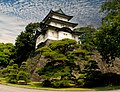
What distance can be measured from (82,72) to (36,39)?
19867 millimetres

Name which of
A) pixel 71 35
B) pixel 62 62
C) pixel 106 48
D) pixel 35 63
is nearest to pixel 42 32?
pixel 71 35

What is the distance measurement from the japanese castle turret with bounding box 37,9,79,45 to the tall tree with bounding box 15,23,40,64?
4.24 feet

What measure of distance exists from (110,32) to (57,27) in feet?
66.9

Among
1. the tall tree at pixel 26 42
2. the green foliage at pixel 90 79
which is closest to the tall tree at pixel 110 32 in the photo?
the green foliage at pixel 90 79

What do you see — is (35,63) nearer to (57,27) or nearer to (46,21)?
(57,27)

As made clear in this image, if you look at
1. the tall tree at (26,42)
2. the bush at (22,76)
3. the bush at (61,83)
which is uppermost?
the tall tree at (26,42)

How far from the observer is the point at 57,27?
1630 inches

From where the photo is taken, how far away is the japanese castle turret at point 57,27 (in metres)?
40.8

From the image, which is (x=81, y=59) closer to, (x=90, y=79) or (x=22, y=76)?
(x=90, y=79)

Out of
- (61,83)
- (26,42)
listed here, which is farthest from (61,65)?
(26,42)

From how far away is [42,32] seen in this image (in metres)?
42.0

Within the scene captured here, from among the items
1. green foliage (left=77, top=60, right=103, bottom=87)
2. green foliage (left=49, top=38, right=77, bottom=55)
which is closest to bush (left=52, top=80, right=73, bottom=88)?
green foliage (left=77, top=60, right=103, bottom=87)

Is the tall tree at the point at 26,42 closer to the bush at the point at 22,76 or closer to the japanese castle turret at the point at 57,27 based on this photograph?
the japanese castle turret at the point at 57,27

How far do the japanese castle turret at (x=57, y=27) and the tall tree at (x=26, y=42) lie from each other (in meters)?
1.29
